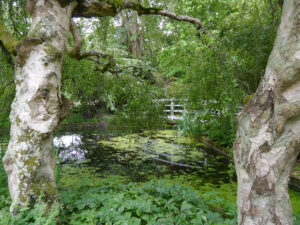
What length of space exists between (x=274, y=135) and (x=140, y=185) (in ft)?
9.79

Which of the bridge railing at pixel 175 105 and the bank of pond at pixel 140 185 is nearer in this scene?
the bank of pond at pixel 140 185

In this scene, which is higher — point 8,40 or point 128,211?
point 8,40

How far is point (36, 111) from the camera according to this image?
2.00m

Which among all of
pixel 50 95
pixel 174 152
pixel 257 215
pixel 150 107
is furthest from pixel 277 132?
pixel 174 152

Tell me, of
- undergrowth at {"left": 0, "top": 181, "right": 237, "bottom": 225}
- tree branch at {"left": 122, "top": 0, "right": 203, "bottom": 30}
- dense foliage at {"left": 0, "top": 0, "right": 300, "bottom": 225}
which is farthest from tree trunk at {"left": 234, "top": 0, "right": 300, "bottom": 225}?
tree branch at {"left": 122, "top": 0, "right": 203, "bottom": 30}

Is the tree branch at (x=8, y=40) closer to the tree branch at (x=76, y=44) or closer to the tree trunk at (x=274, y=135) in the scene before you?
the tree branch at (x=76, y=44)

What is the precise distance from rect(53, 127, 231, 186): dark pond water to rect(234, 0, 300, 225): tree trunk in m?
2.37

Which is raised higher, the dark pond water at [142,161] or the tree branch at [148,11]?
the tree branch at [148,11]

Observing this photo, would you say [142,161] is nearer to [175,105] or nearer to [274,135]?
[175,105]

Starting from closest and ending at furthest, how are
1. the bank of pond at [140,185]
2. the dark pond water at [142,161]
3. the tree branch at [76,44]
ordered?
1. the bank of pond at [140,185]
2. the tree branch at [76,44]
3. the dark pond water at [142,161]

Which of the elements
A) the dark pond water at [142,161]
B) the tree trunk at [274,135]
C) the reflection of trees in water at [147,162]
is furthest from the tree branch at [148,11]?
the reflection of trees in water at [147,162]

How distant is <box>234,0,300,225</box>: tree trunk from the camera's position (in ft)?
3.95

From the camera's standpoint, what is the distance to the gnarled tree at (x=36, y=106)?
1.95m

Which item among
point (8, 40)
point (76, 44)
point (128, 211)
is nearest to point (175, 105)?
point (76, 44)
